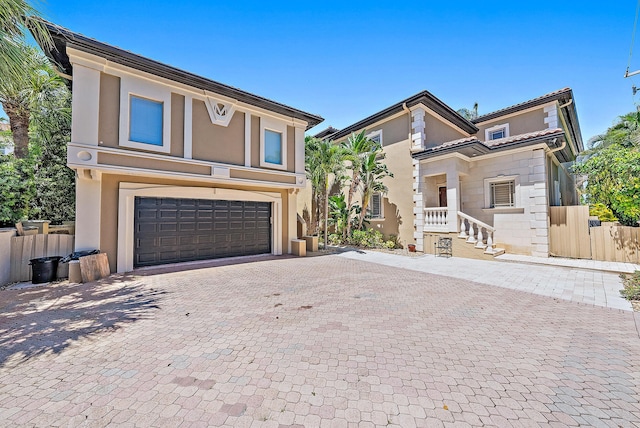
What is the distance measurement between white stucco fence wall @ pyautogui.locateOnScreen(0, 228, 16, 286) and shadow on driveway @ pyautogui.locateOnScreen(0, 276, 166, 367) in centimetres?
101

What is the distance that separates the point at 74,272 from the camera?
282 inches

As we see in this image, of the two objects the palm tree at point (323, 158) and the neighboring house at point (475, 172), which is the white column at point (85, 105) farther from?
the neighboring house at point (475, 172)

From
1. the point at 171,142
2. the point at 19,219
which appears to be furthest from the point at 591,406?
the point at 19,219

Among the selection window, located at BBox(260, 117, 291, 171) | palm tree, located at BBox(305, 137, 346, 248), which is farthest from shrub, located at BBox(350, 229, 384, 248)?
window, located at BBox(260, 117, 291, 171)

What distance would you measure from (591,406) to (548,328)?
2.30 m

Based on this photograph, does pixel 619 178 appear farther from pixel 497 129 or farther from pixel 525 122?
pixel 497 129

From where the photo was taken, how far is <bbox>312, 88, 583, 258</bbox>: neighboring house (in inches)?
448

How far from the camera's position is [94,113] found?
7.88m

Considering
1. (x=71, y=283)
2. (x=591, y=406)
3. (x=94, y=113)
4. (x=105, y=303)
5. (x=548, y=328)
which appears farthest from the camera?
(x=94, y=113)

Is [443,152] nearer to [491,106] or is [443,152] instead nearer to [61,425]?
[491,106]

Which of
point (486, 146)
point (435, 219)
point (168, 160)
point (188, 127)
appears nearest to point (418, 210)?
point (435, 219)

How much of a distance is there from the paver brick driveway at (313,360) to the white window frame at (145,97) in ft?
16.0

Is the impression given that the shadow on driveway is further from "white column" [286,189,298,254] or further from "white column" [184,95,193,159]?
"white column" [286,189,298,254]

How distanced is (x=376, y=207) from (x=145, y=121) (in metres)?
Result: 12.7
